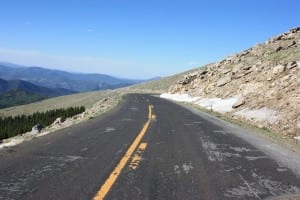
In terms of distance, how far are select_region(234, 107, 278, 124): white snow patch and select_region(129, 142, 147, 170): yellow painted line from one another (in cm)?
1099

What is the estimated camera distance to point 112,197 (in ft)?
19.7

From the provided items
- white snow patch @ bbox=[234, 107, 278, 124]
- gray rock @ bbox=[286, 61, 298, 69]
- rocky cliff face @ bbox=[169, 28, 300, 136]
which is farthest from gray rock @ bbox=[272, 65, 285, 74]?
white snow patch @ bbox=[234, 107, 278, 124]

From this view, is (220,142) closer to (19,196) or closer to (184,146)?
(184,146)

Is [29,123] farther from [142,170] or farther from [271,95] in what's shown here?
[142,170]

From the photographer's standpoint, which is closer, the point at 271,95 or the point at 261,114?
the point at 261,114

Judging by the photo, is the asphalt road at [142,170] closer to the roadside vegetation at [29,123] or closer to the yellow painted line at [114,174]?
the yellow painted line at [114,174]

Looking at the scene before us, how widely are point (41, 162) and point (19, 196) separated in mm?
2734

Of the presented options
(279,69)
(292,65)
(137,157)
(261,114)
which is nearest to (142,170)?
(137,157)

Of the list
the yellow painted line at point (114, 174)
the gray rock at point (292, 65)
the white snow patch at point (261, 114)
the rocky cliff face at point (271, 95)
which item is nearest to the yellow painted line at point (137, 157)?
the yellow painted line at point (114, 174)

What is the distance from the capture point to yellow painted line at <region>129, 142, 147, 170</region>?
8.45 metres

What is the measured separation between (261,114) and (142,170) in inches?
614

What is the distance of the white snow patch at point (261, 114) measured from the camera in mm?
20516

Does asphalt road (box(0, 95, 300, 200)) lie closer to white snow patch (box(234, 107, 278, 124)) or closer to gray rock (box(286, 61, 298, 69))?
white snow patch (box(234, 107, 278, 124))

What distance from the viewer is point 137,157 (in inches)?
372
